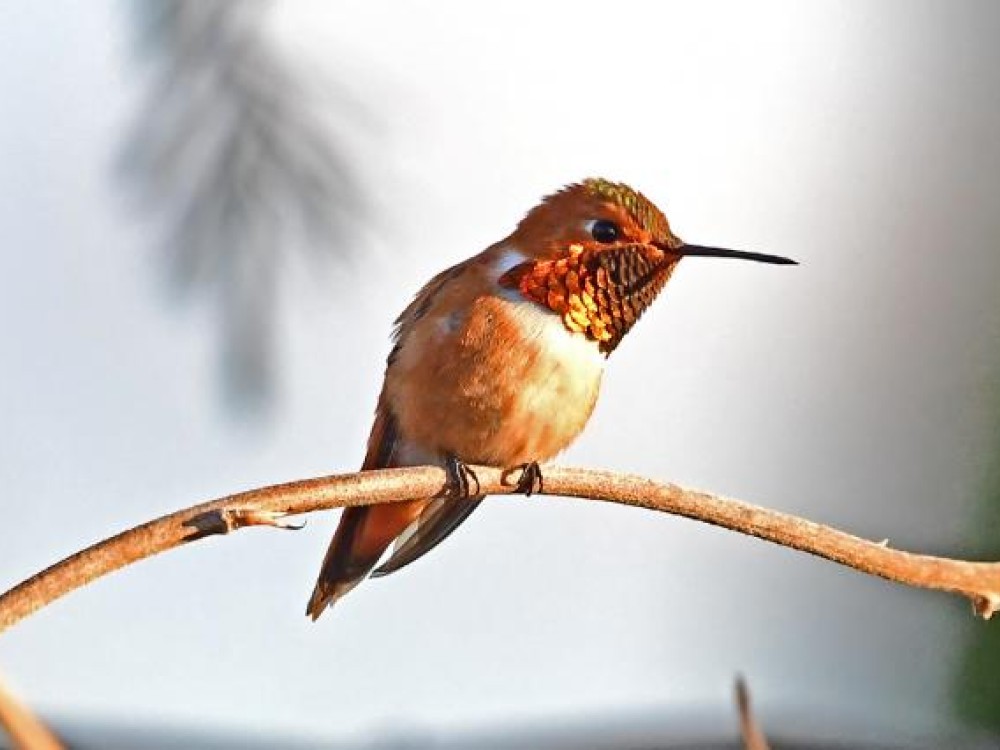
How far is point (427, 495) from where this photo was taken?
58 centimetres

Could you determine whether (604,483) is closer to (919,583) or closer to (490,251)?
(919,583)

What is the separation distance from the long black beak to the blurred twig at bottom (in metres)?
0.33

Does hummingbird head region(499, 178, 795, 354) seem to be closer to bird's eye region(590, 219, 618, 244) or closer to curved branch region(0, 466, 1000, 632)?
bird's eye region(590, 219, 618, 244)

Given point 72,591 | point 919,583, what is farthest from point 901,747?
point 72,591

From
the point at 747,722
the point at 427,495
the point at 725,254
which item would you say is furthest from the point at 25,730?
the point at 725,254

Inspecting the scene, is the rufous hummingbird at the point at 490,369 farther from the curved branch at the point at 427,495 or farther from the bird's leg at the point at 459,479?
the curved branch at the point at 427,495

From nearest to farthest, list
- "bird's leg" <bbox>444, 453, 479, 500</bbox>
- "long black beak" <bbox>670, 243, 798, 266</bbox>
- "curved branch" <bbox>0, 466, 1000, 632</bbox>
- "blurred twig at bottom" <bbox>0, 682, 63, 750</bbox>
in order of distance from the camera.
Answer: "blurred twig at bottom" <bbox>0, 682, 63, 750</bbox> → "curved branch" <bbox>0, 466, 1000, 632</bbox> → "long black beak" <bbox>670, 243, 798, 266</bbox> → "bird's leg" <bbox>444, 453, 479, 500</bbox>

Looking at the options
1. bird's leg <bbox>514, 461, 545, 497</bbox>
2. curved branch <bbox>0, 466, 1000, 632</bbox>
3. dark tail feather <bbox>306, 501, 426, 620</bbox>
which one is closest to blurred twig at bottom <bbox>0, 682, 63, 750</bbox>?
curved branch <bbox>0, 466, 1000, 632</bbox>

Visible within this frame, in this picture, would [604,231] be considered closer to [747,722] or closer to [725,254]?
[725,254]

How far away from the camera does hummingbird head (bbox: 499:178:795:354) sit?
0.70 m

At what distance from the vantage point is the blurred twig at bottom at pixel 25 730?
30 centimetres

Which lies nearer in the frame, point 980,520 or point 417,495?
point 417,495

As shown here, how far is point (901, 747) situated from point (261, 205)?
43cm

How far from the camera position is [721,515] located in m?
0.55
